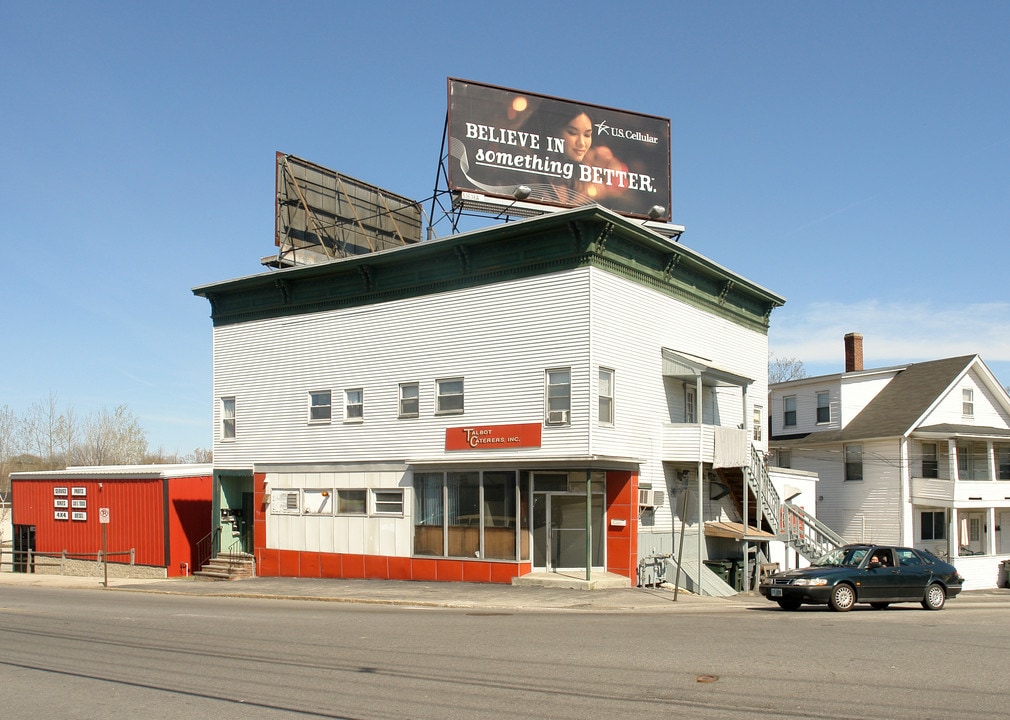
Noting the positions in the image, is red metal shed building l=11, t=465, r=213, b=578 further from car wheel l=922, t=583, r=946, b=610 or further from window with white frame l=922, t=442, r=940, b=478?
window with white frame l=922, t=442, r=940, b=478

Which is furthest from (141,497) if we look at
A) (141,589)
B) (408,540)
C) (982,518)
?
(982,518)

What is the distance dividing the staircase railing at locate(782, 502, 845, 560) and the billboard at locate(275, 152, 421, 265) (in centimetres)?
1730

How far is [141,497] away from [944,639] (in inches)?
1227

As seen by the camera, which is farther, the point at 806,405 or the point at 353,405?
the point at 806,405

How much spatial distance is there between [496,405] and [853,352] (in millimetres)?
27124

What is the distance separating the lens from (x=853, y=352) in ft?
158

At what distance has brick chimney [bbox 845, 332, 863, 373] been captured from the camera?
47938 mm

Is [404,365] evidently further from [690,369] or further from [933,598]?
[933,598]

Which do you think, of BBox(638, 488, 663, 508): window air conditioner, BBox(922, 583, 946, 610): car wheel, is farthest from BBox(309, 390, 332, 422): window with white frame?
BBox(922, 583, 946, 610): car wheel

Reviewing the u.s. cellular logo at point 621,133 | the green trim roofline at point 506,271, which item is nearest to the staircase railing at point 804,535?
the green trim roofline at point 506,271

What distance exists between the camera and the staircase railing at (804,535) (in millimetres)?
32250

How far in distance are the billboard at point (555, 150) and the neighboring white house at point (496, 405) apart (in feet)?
12.4

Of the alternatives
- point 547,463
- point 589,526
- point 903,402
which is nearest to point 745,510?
point 589,526

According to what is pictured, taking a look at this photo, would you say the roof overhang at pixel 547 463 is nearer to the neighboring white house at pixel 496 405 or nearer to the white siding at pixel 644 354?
the neighboring white house at pixel 496 405
